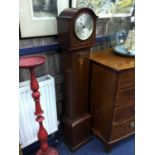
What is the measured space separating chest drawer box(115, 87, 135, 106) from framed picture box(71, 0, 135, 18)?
0.69m

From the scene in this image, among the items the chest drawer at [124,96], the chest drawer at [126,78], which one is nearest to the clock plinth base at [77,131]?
the chest drawer at [124,96]

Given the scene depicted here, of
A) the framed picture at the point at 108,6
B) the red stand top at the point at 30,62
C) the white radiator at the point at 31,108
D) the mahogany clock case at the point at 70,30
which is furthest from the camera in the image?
the framed picture at the point at 108,6

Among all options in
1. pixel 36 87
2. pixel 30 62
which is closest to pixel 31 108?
pixel 36 87

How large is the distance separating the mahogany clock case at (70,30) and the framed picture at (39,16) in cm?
8

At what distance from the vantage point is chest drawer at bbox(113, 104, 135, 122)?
4.34 ft

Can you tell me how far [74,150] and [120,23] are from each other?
130cm

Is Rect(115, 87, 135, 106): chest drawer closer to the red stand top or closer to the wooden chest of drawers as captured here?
the wooden chest of drawers

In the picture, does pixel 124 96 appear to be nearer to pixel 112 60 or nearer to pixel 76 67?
pixel 112 60

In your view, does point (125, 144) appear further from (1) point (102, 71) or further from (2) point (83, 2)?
(2) point (83, 2)

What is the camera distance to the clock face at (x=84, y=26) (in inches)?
42.3

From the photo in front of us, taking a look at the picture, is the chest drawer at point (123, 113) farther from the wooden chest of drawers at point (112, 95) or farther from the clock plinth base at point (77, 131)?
the clock plinth base at point (77, 131)

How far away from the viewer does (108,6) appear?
1.46 meters

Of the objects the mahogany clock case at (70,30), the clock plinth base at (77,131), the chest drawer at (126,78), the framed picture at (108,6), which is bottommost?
the clock plinth base at (77,131)

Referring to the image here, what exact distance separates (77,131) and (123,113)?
1.41 ft
